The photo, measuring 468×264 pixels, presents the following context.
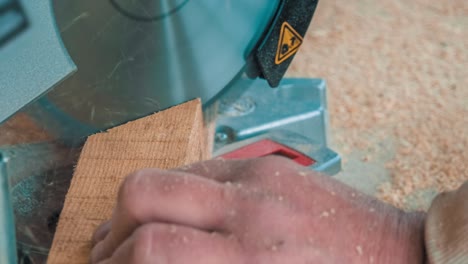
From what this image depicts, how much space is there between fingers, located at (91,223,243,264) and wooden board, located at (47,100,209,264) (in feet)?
0.58

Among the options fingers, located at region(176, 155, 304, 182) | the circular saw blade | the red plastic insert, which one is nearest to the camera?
fingers, located at region(176, 155, 304, 182)

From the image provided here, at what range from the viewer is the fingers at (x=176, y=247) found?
0.74 meters

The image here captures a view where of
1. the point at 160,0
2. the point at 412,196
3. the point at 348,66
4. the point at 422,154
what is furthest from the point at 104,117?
the point at 348,66

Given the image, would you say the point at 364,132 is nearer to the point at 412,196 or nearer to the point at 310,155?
the point at 412,196

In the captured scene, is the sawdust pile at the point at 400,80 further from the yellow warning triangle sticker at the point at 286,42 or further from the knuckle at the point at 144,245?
the knuckle at the point at 144,245

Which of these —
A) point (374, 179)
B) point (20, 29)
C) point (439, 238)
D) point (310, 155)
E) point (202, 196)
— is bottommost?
point (374, 179)

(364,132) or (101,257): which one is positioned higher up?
(101,257)

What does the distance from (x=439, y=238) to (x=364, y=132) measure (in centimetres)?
127

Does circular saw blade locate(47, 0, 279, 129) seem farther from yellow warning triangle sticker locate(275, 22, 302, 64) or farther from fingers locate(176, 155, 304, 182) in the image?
fingers locate(176, 155, 304, 182)

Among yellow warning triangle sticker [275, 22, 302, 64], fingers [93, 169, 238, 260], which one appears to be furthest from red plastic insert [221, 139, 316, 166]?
fingers [93, 169, 238, 260]

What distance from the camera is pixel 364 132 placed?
2137 mm

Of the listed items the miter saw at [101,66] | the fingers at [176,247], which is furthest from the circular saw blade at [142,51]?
the fingers at [176,247]

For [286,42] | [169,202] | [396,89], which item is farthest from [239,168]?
[396,89]

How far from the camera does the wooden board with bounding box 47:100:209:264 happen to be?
93cm
